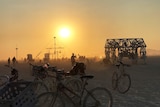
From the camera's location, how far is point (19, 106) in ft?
31.2

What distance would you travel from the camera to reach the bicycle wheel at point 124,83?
16.6 meters

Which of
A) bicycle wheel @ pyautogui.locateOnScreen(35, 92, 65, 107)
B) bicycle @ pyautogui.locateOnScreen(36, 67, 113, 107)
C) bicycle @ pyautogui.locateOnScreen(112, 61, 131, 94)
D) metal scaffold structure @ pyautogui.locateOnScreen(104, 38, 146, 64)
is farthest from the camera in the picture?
Result: metal scaffold structure @ pyautogui.locateOnScreen(104, 38, 146, 64)

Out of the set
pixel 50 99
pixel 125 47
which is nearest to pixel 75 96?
pixel 50 99

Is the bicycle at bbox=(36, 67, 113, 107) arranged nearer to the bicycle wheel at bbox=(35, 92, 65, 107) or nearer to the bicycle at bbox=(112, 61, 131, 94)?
the bicycle wheel at bbox=(35, 92, 65, 107)

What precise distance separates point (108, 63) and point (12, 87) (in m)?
44.6

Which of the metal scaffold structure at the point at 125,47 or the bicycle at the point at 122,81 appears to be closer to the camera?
the bicycle at the point at 122,81

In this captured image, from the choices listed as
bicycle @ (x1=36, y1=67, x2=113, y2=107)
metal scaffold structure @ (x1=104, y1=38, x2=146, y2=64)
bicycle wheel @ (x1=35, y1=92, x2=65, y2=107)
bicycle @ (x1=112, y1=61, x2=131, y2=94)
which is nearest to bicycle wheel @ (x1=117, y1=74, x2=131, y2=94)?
bicycle @ (x1=112, y1=61, x2=131, y2=94)

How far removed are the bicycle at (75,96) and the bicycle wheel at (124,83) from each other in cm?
500

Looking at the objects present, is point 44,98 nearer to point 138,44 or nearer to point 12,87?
point 12,87

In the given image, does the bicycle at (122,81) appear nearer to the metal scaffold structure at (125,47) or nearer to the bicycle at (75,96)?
the bicycle at (75,96)

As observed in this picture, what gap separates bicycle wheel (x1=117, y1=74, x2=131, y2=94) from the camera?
16594 millimetres

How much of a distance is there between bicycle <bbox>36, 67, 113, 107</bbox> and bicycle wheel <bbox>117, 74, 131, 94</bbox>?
197 inches

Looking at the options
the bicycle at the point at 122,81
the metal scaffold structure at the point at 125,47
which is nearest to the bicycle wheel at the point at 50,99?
the bicycle at the point at 122,81

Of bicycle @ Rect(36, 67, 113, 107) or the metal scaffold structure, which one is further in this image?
the metal scaffold structure
